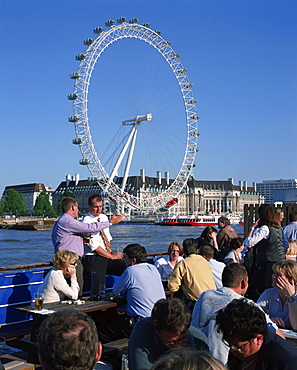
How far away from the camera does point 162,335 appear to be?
2508 mm

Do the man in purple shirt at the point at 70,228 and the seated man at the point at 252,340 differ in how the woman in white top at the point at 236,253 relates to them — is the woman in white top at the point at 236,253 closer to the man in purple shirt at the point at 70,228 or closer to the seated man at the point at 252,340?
the man in purple shirt at the point at 70,228

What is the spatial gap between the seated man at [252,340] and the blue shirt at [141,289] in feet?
5.63

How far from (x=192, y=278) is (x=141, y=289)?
0.77m

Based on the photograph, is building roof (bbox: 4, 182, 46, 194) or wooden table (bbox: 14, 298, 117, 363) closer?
wooden table (bbox: 14, 298, 117, 363)

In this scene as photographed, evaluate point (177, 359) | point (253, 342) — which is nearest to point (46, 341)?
point (177, 359)

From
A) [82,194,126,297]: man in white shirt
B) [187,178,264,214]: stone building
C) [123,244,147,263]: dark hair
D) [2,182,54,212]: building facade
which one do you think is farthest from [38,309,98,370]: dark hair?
[2,182,54,212]: building facade

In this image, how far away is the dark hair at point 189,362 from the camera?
1.25 m

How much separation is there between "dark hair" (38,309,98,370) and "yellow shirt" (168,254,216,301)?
119 inches

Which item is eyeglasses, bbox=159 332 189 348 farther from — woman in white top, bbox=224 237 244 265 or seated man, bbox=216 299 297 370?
woman in white top, bbox=224 237 244 265

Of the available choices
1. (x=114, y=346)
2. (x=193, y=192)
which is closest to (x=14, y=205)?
(x=193, y=192)

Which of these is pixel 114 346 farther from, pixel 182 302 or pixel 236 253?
pixel 236 253

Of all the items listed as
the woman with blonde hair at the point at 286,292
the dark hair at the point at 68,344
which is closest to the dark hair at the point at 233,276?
the woman with blonde hair at the point at 286,292

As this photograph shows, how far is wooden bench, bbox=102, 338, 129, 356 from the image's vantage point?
378 centimetres

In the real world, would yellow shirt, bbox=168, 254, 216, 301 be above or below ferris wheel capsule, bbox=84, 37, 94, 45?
below
